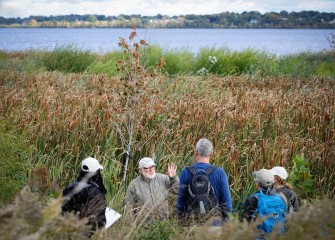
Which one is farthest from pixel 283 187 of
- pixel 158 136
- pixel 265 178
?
pixel 158 136

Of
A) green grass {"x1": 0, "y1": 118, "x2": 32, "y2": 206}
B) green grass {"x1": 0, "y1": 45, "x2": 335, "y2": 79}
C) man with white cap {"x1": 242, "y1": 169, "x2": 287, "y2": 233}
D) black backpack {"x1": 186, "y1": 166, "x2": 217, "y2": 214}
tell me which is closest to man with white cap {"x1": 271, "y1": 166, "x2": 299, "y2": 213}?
man with white cap {"x1": 242, "y1": 169, "x2": 287, "y2": 233}

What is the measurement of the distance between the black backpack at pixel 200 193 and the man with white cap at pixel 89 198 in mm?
937

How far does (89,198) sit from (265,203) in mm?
1866

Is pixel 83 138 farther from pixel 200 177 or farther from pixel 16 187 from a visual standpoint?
pixel 200 177

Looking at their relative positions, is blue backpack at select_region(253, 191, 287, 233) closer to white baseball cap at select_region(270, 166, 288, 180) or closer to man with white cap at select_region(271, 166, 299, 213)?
man with white cap at select_region(271, 166, 299, 213)

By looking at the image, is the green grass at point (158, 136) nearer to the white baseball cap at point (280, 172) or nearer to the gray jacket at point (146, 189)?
the gray jacket at point (146, 189)

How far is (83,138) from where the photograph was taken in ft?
26.8

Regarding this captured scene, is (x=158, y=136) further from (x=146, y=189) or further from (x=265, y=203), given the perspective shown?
(x=265, y=203)

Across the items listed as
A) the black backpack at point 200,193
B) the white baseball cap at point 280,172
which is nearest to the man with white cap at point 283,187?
the white baseball cap at point 280,172

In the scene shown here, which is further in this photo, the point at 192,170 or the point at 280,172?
the point at 280,172

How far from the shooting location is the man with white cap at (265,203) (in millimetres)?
5395

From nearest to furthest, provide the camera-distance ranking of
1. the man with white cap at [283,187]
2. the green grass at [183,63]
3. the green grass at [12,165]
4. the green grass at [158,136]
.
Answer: the man with white cap at [283,187] < the green grass at [12,165] < the green grass at [158,136] < the green grass at [183,63]

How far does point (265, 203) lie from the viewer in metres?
5.44

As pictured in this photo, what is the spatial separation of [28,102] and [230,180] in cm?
468
